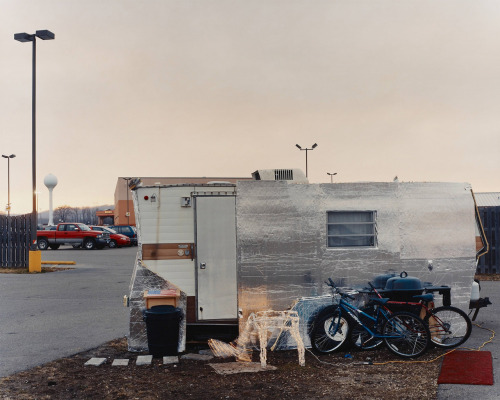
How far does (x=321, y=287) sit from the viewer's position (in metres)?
9.01

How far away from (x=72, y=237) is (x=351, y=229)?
2984 cm

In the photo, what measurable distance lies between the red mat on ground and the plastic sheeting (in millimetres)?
1202

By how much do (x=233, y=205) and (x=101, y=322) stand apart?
395cm

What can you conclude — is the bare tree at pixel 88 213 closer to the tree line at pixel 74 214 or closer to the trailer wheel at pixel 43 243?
the tree line at pixel 74 214

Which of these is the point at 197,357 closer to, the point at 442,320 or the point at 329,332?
the point at 329,332

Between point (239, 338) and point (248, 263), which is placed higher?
point (248, 263)

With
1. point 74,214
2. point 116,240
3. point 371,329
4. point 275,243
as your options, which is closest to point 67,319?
point 275,243

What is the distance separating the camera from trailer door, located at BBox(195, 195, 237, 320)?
9.09 m

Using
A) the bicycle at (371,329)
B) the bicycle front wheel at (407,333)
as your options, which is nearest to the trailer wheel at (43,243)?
the bicycle at (371,329)

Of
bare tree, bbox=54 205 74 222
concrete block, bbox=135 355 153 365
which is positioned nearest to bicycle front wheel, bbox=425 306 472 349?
concrete block, bbox=135 355 153 365

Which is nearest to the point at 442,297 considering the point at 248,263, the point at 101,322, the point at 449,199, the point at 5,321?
the point at 449,199

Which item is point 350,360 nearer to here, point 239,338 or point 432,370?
point 432,370

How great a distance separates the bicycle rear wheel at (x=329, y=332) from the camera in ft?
27.8

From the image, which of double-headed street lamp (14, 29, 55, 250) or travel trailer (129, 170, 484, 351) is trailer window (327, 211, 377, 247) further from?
double-headed street lamp (14, 29, 55, 250)
